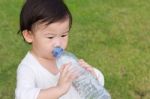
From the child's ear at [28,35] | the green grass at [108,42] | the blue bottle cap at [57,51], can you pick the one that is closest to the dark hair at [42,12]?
the child's ear at [28,35]

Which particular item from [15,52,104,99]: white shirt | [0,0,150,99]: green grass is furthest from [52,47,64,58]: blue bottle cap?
[0,0,150,99]: green grass

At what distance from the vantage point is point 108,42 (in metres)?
5.67

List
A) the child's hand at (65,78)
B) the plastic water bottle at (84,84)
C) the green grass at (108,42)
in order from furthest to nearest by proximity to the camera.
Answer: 1. the green grass at (108,42)
2. the plastic water bottle at (84,84)
3. the child's hand at (65,78)

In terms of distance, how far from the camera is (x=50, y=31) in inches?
109

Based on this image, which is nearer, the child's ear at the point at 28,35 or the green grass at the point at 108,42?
the child's ear at the point at 28,35

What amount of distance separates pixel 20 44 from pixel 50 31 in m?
2.87

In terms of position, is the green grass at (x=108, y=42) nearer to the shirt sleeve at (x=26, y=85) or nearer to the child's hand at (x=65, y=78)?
the shirt sleeve at (x=26, y=85)

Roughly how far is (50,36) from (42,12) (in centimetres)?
15

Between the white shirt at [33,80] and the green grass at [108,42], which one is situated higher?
the white shirt at [33,80]

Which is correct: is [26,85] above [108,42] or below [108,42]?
above

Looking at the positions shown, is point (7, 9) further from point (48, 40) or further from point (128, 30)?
point (48, 40)

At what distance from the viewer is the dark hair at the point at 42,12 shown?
2.81 meters

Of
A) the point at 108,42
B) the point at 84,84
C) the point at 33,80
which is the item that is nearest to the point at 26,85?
the point at 33,80

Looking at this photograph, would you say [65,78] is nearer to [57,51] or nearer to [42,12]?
[57,51]
